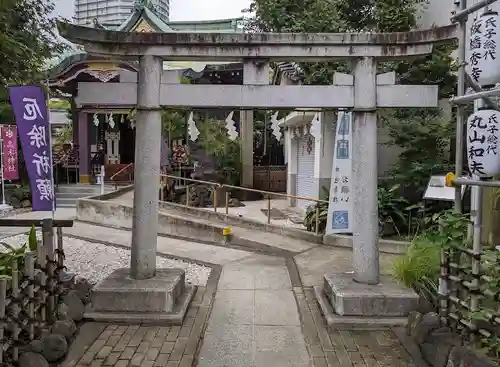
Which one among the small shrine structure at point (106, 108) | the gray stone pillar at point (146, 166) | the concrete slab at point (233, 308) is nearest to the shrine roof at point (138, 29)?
the small shrine structure at point (106, 108)

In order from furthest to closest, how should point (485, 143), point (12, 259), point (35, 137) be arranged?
point (35, 137), point (12, 259), point (485, 143)

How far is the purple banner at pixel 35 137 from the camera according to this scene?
5922 millimetres

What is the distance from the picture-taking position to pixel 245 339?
18.2 feet

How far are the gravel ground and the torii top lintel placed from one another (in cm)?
414

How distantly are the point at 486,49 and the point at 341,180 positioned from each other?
17.9ft

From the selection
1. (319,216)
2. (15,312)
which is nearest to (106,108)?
(319,216)

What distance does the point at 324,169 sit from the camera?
12586 mm

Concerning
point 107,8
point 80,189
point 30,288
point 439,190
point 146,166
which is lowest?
point 30,288

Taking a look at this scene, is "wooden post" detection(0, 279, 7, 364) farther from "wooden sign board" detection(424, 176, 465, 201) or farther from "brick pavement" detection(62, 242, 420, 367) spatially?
"wooden sign board" detection(424, 176, 465, 201)

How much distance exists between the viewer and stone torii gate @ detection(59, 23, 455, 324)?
20.5 feet

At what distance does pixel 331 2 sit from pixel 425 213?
22.9ft

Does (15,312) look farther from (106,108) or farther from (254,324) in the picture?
(106,108)

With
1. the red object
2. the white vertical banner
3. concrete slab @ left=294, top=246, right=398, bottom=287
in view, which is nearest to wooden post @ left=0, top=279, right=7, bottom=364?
concrete slab @ left=294, top=246, right=398, bottom=287

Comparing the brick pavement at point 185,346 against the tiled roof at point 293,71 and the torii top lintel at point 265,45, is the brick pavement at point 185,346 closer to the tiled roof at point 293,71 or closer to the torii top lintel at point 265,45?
the torii top lintel at point 265,45
